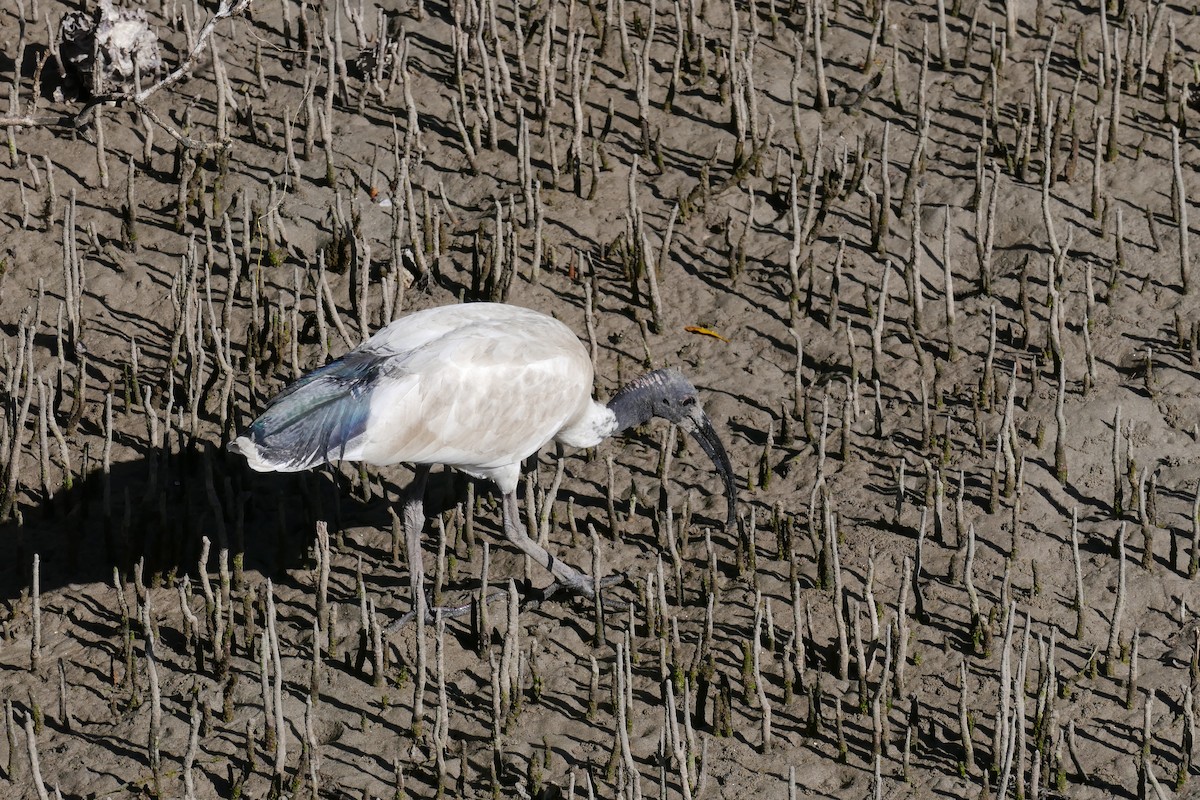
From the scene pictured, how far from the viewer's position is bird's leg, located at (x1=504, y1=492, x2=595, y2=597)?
7.18 metres

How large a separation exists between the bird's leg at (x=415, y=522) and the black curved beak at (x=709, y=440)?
1249 mm

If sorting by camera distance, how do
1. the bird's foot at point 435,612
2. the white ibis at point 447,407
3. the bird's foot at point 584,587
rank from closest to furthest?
the white ibis at point 447,407, the bird's foot at point 435,612, the bird's foot at point 584,587

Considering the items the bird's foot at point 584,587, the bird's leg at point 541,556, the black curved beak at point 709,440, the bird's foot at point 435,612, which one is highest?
the black curved beak at point 709,440

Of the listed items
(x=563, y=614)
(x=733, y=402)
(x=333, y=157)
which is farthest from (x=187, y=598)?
(x=333, y=157)

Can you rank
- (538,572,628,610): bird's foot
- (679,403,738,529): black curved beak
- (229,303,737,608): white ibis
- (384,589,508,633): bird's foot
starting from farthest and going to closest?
1. (679,403,738,529): black curved beak
2. (538,572,628,610): bird's foot
3. (384,589,508,633): bird's foot
4. (229,303,737,608): white ibis

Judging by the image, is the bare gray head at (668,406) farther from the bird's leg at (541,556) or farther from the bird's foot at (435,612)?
the bird's foot at (435,612)

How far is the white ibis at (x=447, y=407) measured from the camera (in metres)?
6.73

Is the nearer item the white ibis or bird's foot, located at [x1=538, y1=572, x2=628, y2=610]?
the white ibis

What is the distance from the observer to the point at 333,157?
9586 mm

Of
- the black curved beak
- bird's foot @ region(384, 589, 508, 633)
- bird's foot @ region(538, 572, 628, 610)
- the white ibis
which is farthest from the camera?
the black curved beak

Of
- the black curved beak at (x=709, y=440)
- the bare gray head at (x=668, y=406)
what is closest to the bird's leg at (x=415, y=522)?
the bare gray head at (x=668, y=406)

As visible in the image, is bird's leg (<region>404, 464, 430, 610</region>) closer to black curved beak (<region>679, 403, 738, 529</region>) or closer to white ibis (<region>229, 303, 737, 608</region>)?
white ibis (<region>229, 303, 737, 608</region>)

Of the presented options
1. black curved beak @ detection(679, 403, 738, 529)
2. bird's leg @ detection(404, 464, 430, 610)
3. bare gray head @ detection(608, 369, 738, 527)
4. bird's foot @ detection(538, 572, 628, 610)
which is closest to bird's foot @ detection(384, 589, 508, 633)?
bird's leg @ detection(404, 464, 430, 610)

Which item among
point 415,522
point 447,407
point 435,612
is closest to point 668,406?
point 447,407
